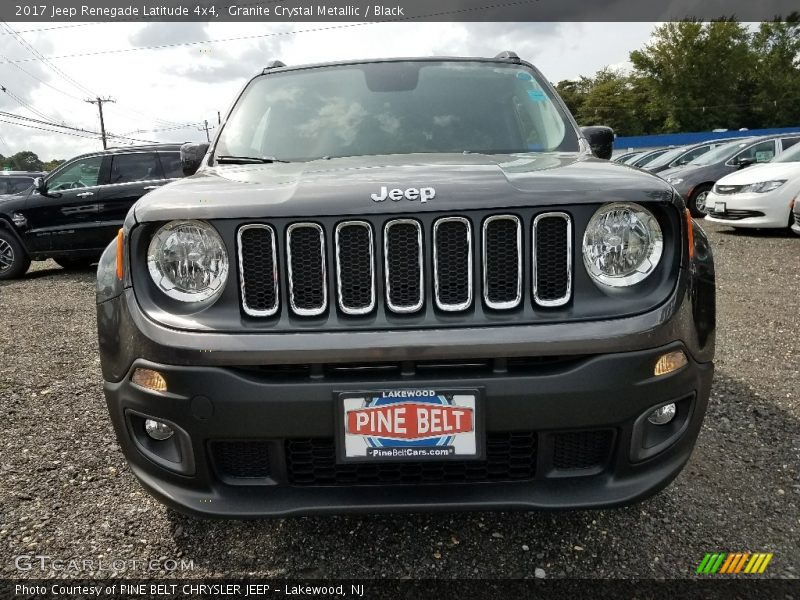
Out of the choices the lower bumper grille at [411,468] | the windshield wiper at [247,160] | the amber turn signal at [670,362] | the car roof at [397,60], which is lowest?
the lower bumper grille at [411,468]

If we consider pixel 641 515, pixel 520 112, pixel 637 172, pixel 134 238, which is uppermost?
pixel 520 112

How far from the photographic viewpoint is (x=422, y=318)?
1.74 meters

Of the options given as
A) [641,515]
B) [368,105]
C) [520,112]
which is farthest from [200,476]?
[520,112]

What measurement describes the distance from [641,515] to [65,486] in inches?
92.0

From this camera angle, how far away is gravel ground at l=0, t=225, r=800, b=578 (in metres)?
2.04

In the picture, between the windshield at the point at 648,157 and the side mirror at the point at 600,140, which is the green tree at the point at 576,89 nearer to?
the windshield at the point at 648,157

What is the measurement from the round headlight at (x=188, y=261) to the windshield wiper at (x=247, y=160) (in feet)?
2.49

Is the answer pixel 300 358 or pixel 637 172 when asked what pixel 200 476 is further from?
pixel 637 172

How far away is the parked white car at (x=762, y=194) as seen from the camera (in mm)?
8453

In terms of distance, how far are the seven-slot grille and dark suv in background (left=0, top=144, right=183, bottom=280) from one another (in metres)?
7.53

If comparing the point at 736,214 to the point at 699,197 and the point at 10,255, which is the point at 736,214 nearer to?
the point at 699,197

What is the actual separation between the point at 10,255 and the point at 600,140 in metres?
8.86

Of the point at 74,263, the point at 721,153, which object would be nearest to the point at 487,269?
the point at 74,263

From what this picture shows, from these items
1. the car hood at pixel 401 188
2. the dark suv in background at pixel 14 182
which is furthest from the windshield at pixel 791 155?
the dark suv in background at pixel 14 182
